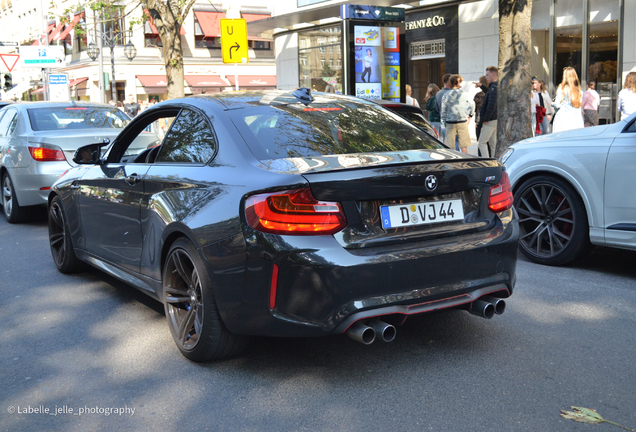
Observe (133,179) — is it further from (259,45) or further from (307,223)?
(259,45)

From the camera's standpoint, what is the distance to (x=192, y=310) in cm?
396

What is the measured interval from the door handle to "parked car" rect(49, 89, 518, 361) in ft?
0.11

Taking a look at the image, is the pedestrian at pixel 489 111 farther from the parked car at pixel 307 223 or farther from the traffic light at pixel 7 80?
the traffic light at pixel 7 80

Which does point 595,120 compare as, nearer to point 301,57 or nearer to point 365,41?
point 365,41

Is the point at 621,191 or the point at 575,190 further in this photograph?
→ the point at 575,190

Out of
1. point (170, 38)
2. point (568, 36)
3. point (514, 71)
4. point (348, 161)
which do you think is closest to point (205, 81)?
point (170, 38)

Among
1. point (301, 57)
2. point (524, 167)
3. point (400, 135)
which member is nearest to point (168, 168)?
point (400, 135)

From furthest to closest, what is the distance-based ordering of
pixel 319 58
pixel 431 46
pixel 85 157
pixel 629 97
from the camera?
pixel 319 58 → pixel 431 46 → pixel 629 97 → pixel 85 157

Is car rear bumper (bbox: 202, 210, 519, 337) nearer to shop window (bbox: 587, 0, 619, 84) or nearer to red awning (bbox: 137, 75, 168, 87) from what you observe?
shop window (bbox: 587, 0, 619, 84)

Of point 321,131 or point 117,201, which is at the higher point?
point 321,131

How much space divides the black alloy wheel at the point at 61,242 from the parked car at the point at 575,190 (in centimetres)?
400

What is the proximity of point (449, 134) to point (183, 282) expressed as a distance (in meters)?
10.3

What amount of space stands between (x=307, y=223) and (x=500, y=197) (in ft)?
4.10

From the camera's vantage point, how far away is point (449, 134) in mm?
13617
